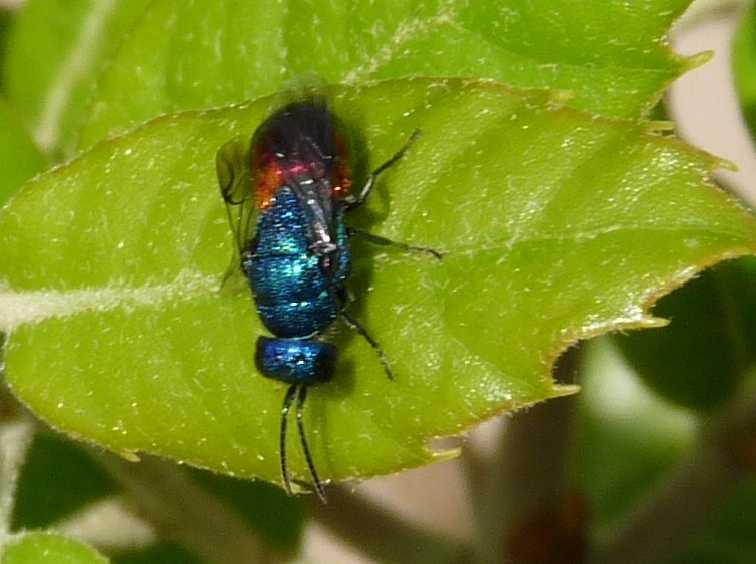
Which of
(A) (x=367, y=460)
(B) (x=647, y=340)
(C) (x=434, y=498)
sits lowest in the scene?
(C) (x=434, y=498)

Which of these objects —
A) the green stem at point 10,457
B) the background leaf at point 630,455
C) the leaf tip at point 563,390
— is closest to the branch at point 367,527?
the background leaf at point 630,455

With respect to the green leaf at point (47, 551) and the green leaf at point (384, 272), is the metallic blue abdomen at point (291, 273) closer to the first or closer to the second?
the green leaf at point (384, 272)

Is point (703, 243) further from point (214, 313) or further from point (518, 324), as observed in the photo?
point (214, 313)

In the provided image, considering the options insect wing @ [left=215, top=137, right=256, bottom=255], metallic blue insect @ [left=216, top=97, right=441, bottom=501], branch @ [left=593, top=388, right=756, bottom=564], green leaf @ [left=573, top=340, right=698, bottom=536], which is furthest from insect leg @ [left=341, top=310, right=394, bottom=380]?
green leaf @ [left=573, top=340, right=698, bottom=536]

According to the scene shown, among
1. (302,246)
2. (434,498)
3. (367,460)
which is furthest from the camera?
(434,498)

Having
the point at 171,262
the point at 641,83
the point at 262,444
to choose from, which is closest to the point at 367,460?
the point at 262,444
